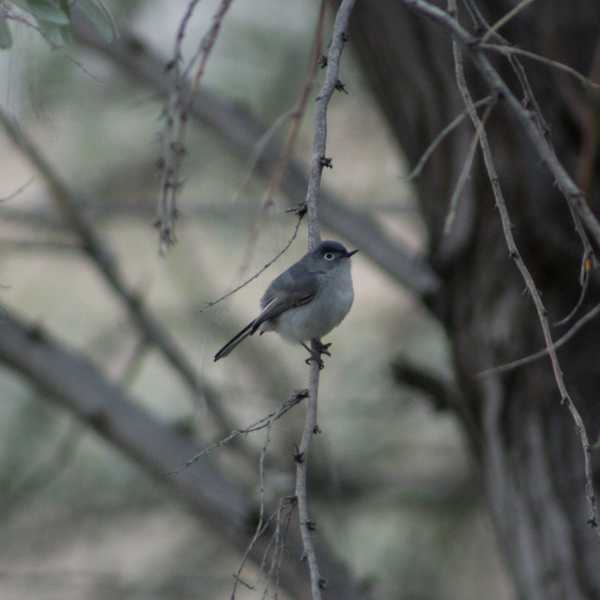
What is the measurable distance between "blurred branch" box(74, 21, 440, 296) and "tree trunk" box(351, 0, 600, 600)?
16 centimetres

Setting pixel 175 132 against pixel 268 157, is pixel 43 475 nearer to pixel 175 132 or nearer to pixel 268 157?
pixel 268 157

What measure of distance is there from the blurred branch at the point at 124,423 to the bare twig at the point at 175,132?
5.79ft

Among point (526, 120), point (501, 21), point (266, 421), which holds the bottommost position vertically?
point (266, 421)

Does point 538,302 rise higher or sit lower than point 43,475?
lower

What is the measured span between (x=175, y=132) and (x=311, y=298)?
1.01 meters

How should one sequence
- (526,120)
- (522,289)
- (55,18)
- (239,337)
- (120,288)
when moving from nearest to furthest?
(526,120)
(55,18)
(239,337)
(522,289)
(120,288)

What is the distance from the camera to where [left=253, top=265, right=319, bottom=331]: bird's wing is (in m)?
2.80

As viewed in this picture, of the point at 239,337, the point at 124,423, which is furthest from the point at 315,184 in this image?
Result: the point at 124,423

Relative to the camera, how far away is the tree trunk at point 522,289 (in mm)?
2947

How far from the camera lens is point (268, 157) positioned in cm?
350

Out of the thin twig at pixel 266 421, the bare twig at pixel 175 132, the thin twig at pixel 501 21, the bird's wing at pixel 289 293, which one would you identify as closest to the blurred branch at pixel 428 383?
the bird's wing at pixel 289 293

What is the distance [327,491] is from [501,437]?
170 centimetres

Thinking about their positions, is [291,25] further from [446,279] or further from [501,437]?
[501,437]

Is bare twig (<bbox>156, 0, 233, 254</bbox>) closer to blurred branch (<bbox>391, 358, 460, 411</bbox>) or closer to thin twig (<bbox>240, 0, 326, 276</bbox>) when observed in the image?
thin twig (<bbox>240, 0, 326, 276</bbox>)
